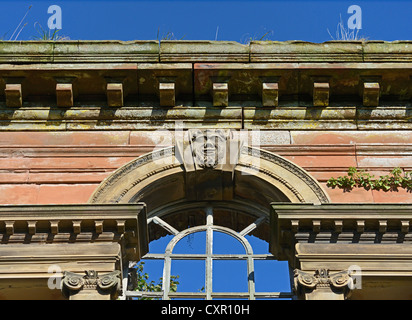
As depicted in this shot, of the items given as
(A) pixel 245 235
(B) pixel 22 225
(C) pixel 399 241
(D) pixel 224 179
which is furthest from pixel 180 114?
(C) pixel 399 241

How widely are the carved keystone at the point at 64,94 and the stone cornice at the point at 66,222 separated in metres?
2.25

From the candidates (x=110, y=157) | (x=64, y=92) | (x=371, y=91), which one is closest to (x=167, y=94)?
(x=110, y=157)

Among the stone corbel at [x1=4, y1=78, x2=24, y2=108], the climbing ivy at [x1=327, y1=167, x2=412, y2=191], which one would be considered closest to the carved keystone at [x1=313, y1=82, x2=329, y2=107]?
the climbing ivy at [x1=327, y1=167, x2=412, y2=191]

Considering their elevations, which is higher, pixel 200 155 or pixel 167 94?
pixel 167 94

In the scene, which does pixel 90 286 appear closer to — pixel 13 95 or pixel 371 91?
pixel 13 95

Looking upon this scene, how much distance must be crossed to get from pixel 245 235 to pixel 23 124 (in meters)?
3.53

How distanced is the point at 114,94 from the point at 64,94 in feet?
2.33

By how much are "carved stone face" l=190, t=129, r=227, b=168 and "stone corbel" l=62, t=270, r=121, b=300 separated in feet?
7.41

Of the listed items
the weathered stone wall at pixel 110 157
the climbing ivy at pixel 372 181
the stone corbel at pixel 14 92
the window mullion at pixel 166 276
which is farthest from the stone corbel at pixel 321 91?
the stone corbel at pixel 14 92

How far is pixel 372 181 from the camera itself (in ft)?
32.6

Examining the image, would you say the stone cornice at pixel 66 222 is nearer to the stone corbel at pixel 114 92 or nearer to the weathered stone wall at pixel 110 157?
the weathered stone wall at pixel 110 157

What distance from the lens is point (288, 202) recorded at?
31.2ft

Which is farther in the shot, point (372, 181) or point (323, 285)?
point (372, 181)

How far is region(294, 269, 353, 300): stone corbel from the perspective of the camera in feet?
27.8
